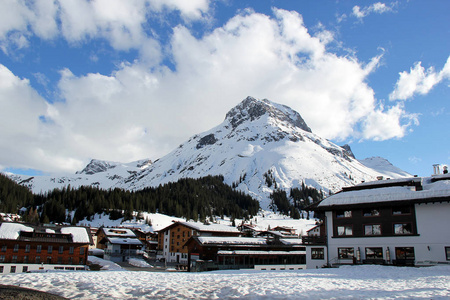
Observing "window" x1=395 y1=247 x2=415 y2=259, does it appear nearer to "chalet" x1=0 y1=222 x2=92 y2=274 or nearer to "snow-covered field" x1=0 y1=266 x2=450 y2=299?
"snow-covered field" x1=0 y1=266 x2=450 y2=299

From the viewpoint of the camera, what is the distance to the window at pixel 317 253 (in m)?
43.2

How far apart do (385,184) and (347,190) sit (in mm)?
5374

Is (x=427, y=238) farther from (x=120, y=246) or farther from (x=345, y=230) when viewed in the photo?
(x=120, y=246)

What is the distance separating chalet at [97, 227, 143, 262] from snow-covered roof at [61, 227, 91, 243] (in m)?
16.0

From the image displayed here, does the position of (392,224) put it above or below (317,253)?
above

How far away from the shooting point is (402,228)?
127ft

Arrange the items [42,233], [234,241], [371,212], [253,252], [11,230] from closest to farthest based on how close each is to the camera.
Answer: [371,212]
[11,230]
[42,233]
[253,252]
[234,241]

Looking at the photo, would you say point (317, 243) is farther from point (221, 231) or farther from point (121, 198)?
A: point (121, 198)

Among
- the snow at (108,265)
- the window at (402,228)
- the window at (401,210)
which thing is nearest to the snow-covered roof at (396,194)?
the window at (401,210)

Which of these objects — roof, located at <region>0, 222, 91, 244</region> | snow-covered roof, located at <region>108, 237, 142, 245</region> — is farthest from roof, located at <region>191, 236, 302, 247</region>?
snow-covered roof, located at <region>108, 237, 142, 245</region>

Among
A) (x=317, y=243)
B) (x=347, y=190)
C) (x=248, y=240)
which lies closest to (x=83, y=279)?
(x=317, y=243)

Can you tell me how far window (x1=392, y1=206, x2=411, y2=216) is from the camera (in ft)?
127

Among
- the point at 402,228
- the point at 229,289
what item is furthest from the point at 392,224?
the point at 229,289

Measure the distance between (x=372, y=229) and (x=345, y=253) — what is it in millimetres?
4345
